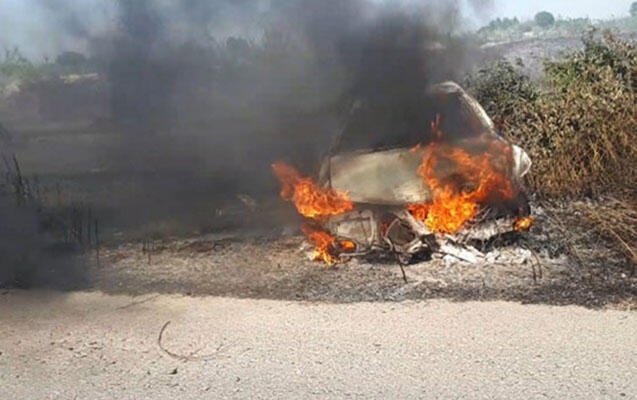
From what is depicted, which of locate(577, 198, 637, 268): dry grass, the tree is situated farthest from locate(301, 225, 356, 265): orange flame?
the tree

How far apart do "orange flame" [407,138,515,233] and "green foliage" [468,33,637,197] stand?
198 centimetres

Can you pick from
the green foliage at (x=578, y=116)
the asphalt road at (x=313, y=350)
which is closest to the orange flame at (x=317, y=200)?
the asphalt road at (x=313, y=350)

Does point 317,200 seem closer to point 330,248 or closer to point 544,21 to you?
point 330,248

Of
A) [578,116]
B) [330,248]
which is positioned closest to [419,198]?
[330,248]

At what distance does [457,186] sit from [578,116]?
3.25m

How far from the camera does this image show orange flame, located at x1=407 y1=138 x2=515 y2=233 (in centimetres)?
609

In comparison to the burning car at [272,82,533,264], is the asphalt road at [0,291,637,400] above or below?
below

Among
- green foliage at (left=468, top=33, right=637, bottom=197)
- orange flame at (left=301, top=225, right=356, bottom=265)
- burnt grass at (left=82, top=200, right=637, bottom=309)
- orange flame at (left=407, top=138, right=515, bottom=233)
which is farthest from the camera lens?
green foliage at (left=468, top=33, right=637, bottom=197)

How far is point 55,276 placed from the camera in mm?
6230

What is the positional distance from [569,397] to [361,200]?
9.82 feet

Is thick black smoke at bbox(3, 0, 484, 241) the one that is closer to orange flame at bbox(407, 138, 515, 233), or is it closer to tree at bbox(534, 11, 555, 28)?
orange flame at bbox(407, 138, 515, 233)

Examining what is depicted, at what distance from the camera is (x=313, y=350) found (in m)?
4.27

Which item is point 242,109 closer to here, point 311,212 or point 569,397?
point 311,212

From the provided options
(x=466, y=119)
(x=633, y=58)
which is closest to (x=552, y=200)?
(x=466, y=119)
